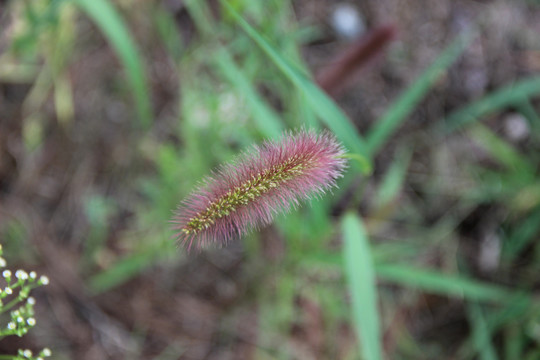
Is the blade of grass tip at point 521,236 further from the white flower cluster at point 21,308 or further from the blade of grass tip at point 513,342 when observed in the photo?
the white flower cluster at point 21,308

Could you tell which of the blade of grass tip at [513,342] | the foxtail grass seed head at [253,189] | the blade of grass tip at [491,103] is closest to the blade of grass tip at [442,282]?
the blade of grass tip at [513,342]

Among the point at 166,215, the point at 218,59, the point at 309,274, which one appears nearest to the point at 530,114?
the point at 309,274

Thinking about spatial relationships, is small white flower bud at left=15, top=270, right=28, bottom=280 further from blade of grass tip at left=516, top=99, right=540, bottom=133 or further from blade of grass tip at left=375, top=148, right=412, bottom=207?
blade of grass tip at left=516, top=99, right=540, bottom=133

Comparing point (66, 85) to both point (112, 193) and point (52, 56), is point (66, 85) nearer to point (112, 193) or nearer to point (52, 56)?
point (52, 56)

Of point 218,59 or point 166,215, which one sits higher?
point 218,59

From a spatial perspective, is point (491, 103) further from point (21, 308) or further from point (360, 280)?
point (21, 308)

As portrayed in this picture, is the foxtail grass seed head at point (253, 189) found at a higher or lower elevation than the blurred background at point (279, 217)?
lower

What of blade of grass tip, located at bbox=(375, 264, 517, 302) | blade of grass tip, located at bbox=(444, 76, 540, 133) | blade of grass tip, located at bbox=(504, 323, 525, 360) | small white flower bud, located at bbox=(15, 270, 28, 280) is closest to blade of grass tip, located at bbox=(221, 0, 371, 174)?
blade of grass tip, located at bbox=(375, 264, 517, 302)
